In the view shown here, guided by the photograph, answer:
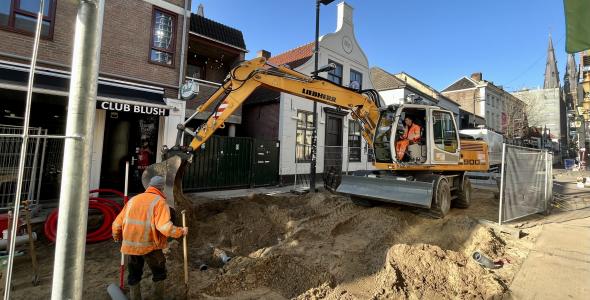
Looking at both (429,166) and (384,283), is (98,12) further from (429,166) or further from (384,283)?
(429,166)

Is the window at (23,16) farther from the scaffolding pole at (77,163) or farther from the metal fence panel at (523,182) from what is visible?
the metal fence panel at (523,182)

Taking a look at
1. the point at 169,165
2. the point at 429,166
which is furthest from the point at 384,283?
the point at 429,166

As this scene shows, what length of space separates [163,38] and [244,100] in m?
6.21

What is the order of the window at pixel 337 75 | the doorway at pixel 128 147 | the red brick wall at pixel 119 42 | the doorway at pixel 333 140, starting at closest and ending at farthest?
the red brick wall at pixel 119 42 < the doorway at pixel 128 147 < the doorway at pixel 333 140 < the window at pixel 337 75

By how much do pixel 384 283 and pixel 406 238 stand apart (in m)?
2.31

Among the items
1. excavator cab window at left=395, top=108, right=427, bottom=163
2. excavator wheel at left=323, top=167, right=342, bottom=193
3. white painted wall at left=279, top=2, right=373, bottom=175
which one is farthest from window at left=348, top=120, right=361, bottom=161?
excavator cab window at left=395, top=108, right=427, bottom=163

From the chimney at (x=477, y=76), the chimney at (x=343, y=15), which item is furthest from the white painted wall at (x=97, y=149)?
the chimney at (x=477, y=76)

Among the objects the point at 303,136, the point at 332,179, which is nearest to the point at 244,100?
the point at 332,179

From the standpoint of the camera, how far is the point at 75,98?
168 centimetres

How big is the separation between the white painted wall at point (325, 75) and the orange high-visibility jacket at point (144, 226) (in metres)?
10.0

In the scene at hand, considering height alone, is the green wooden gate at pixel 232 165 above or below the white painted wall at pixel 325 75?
below

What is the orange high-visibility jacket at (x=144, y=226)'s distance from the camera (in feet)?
11.5

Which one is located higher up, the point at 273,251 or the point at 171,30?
the point at 171,30

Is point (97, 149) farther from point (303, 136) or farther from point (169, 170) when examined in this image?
point (303, 136)
